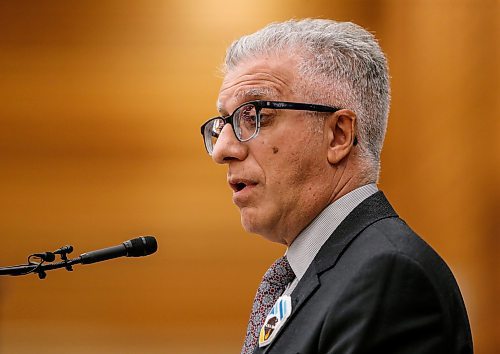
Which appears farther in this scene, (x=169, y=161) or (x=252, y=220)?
(x=169, y=161)

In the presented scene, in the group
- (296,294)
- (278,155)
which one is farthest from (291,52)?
(296,294)

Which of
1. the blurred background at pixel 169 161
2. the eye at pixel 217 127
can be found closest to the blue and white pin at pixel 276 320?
the eye at pixel 217 127

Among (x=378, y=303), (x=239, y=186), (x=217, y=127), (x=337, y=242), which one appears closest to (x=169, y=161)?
(x=217, y=127)

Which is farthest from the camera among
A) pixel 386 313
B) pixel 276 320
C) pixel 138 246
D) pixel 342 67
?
pixel 138 246

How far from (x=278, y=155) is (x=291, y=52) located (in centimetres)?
20

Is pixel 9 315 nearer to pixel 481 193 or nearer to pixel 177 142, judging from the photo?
pixel 177 142

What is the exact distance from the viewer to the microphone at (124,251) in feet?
4.76

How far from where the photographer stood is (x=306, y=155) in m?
1.38

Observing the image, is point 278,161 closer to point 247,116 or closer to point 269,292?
point 247,116

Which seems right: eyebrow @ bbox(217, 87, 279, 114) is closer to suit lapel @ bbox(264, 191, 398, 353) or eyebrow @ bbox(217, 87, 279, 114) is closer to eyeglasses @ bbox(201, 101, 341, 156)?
eyeglasses @ bbox(201, 101, 341, 156)

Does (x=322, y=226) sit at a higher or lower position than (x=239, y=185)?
lower

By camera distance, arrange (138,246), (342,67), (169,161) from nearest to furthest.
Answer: (342,67), (138,246), (169,161)

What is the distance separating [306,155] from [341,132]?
0.26 feet

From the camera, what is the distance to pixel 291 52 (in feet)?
4.67
